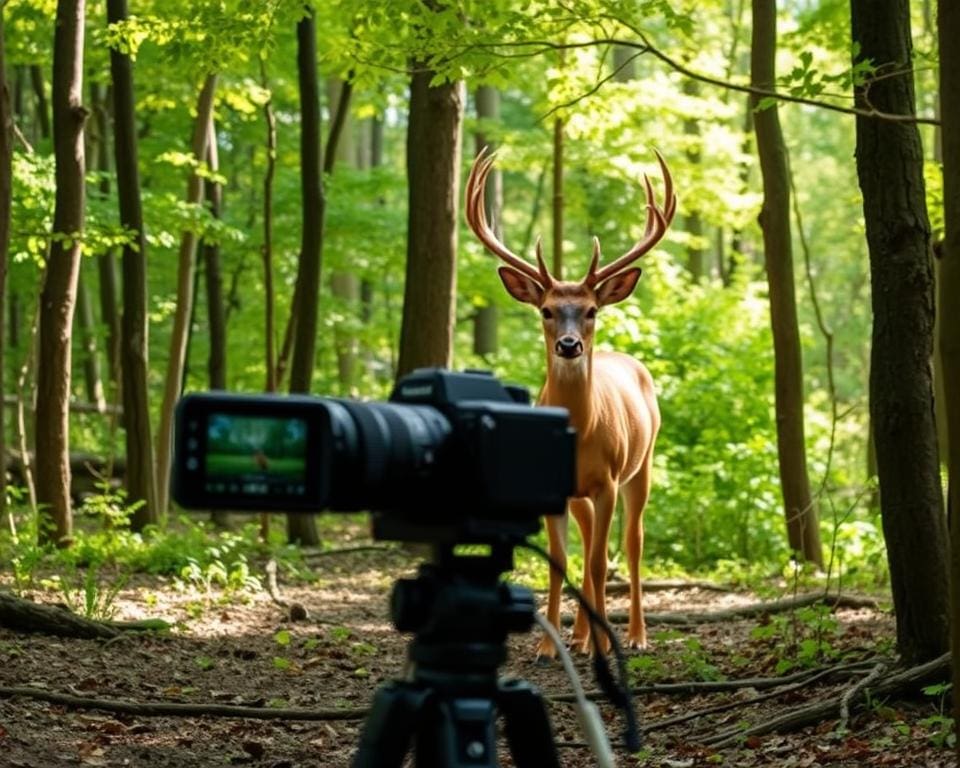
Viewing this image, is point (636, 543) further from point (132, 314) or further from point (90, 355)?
point (90, 355)

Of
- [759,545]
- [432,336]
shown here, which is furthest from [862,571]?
[432,336]

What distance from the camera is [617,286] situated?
24.5 ft

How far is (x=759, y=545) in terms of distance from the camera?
1375 centimetres

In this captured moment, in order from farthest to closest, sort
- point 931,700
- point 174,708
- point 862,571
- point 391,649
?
point 862,571 < point 391,649 < point 174,708 < point 931,700

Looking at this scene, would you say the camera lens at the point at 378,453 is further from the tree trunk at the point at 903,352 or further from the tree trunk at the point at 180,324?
the tree trunk at the point at 180,324

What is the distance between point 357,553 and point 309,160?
140 inches

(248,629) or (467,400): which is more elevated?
(467,400)

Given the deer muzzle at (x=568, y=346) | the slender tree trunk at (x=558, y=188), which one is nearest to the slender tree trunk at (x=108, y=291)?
the slender tree trunk at (x=558, y=188)

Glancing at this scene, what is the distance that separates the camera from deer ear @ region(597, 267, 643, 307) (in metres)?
7.42

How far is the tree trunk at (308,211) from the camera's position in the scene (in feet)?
43.4

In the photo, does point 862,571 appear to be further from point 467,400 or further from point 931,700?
point 467,400

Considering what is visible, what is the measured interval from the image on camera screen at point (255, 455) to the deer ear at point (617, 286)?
4875 mm

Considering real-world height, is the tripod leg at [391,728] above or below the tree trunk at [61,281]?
below

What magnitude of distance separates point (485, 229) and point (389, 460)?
16.9ft
